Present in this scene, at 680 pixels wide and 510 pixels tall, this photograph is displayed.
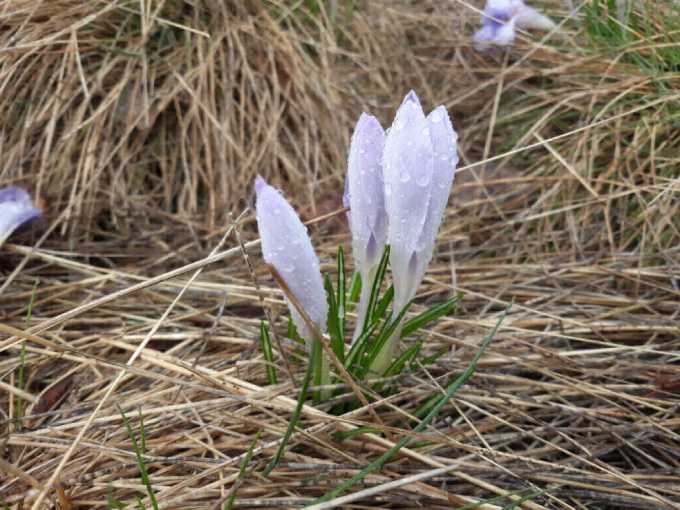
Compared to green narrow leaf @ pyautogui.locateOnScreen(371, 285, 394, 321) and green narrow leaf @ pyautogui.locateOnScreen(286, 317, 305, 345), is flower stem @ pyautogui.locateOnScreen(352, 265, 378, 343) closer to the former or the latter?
green narrow leaf @ pyautogui.locateOnScreen(371, 285, 394, 321)

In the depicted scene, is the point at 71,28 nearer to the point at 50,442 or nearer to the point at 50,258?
the point at 50,258

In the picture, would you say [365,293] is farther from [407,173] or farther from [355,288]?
[407,173]

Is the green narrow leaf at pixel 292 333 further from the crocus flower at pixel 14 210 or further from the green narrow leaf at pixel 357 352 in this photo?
the crocus flower at pixel 14 210

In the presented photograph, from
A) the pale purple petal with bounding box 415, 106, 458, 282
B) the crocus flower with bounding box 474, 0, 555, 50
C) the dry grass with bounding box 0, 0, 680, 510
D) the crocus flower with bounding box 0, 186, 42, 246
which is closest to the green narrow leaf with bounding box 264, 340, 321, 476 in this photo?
the dry grass with bounding box 0, 0, 680, 510

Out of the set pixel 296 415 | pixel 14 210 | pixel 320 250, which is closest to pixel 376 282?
pixel 296 415

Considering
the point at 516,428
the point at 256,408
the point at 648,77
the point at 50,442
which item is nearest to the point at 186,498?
the point at 256,408

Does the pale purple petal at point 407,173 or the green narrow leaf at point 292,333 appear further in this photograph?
the green narrow leaf at point 292,333

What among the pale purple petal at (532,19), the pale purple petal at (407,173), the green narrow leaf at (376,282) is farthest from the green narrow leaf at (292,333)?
the pale purple petal at (532,19)
